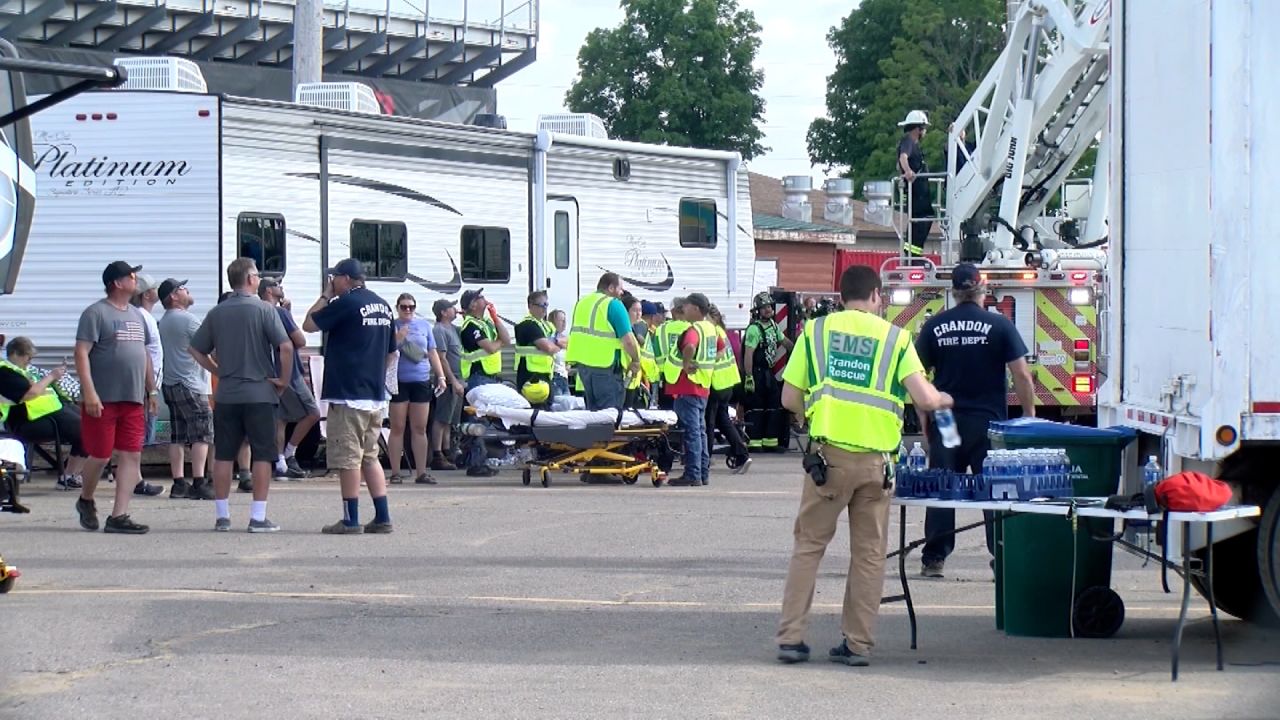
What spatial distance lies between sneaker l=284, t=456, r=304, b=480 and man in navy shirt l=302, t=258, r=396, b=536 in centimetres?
447

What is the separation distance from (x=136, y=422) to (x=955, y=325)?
5853 millimetres

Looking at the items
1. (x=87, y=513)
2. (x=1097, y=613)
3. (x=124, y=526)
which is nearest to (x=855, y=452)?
(x=1097, y=613)

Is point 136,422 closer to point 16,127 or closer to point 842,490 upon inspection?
point 16,127

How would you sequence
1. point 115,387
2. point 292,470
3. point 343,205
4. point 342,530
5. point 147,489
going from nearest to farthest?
1. point 115,387
2. point 342,530
3. point 147,489
4. point 292,470
5. point 343,205

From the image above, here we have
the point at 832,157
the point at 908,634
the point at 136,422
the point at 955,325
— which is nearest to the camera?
the point at 908,634

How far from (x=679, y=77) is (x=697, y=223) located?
42.8 m

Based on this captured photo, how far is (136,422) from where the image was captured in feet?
40.8

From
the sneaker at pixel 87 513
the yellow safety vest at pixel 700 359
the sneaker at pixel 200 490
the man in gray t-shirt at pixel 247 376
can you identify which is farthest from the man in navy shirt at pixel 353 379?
the yellow safety vest at pixel 700 359

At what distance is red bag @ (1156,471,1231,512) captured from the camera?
7582mm

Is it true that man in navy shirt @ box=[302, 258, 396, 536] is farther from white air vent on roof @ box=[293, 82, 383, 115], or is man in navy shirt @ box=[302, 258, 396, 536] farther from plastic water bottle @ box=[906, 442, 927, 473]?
white air vent on roof @ box=[293, 82, 383, 115]

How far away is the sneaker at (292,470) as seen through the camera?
55.6 ft

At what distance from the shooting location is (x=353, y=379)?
12367 millimetres

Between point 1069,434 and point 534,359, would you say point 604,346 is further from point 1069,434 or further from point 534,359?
point 1069,434

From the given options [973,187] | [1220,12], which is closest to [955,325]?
[1220,12]
